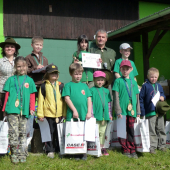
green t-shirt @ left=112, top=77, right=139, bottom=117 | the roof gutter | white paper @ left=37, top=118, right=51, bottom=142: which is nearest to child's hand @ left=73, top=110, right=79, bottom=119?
white paper @ left=37, top=118, right=51, bottom=142

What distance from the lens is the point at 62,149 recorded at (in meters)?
3.98

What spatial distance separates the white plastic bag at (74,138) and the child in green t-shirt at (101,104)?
1.61ft

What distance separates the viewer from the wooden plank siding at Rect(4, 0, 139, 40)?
838cm

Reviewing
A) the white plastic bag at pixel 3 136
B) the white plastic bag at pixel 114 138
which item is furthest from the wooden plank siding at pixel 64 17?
the white plastic bag at pixel 3 136

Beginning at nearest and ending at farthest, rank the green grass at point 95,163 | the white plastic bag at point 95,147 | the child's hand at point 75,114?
1. the green grass at point 95,163
2. the child's hand at point 75,114
3. the white plastic bag at point 95,147

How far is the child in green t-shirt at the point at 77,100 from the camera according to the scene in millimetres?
4008

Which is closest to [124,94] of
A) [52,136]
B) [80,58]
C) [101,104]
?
[101,104]

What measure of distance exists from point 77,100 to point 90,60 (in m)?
1.08

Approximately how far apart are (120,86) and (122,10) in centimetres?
597

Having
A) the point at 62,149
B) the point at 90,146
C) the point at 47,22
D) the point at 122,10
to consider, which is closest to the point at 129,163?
the point at 90,146

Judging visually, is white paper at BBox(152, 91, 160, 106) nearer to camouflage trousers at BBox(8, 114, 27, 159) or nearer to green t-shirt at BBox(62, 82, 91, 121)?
green t-shirt at BBox(62, 82, 91, 121)

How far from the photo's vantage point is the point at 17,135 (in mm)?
3844

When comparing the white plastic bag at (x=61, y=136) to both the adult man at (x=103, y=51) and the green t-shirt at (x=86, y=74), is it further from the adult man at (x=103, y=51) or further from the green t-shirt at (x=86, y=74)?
the adult man at (x=103, y=51)

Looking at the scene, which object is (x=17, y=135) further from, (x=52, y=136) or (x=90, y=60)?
(x=90, y=60)
